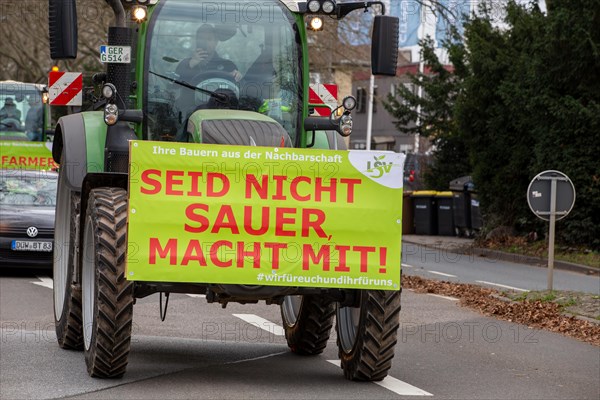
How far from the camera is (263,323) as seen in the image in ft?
44.7

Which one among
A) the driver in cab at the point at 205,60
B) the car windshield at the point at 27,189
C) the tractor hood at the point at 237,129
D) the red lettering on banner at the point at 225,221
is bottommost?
the car windshield at the point at 27,189

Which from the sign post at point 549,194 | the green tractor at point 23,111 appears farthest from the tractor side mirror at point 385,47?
the green tractor at point 23,111

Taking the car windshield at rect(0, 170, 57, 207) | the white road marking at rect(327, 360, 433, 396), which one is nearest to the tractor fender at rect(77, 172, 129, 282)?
the white road marking at rect(327, 360, 433, 396)

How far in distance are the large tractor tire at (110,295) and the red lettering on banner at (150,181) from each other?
0.29m

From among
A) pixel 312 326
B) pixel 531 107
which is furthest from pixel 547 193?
pixel 531 107

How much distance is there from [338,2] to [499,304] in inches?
249

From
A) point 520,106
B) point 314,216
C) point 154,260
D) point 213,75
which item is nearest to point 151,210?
point 154,260

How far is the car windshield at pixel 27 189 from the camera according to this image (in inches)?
808

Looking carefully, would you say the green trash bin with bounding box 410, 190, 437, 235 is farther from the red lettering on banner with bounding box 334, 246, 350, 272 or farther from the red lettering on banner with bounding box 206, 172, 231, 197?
the red lettering on banner with bounding box 206, 172, 231, 197

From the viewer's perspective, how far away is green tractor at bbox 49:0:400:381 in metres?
9.34

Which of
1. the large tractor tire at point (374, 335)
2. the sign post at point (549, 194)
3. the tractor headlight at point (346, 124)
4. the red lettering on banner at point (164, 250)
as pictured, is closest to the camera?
the red lettering on banner at point (164, 250)

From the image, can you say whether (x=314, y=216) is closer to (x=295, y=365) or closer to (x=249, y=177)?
(x=249, y=177)

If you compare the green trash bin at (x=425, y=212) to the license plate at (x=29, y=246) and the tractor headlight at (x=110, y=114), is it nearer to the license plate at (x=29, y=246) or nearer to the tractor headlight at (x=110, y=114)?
the license plate at (x=29, y=246)

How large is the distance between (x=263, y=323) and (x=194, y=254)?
491 cm
